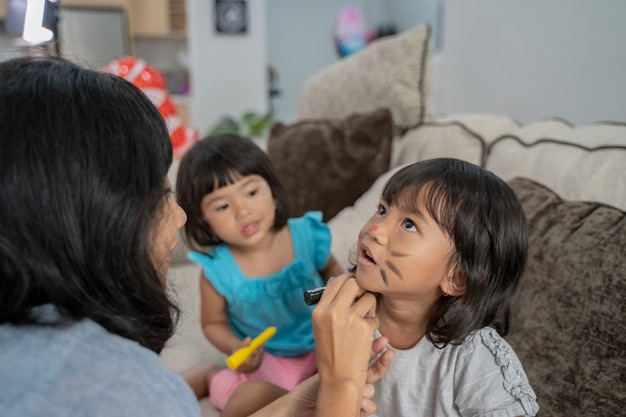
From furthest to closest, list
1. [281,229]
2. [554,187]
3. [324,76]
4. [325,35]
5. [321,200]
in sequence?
[325,35] < [324,76] < [321,200] < [281,229] < [554,187]

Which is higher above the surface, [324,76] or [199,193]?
[324,76]

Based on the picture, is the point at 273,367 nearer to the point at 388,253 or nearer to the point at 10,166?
the point at 388,253

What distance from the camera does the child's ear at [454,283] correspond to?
0.77 m

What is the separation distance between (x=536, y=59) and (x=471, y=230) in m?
1.15

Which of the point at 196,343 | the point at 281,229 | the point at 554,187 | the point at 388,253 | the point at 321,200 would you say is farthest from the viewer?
the point at 321,200

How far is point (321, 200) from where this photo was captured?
1.66m

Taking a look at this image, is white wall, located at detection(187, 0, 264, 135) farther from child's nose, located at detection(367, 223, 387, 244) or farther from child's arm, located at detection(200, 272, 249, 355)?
child's nose, located at detection(367, 223, 387, 244)

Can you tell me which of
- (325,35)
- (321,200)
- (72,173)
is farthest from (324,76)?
(325,35)

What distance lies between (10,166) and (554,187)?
981mm

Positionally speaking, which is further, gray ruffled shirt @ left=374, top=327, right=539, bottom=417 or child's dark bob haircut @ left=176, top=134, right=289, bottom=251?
child's dark bob haircut @ left=176, top=134, right=289, bottom=251

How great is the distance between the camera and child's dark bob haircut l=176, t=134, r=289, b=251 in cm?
112

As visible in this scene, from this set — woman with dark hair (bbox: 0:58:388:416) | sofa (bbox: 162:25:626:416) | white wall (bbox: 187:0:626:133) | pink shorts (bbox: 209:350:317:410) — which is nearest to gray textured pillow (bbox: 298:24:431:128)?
sofa (bbox: 162:25:626:416)

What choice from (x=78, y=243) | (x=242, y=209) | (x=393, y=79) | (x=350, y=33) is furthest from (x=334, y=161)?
(x=350, y=33)

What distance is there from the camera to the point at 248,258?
1236 mm
